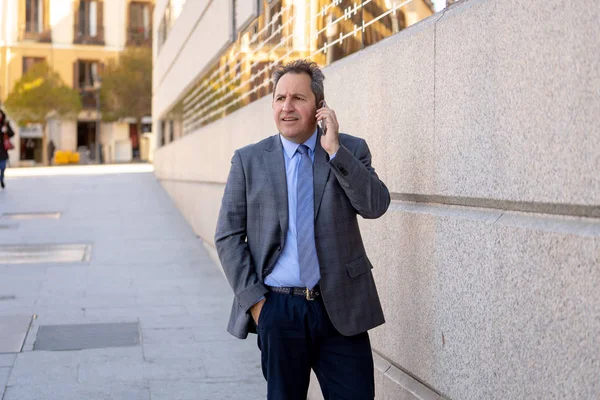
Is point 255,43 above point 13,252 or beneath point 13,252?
above

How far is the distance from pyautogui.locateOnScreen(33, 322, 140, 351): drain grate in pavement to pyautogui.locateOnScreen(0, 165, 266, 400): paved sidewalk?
0.09 metres

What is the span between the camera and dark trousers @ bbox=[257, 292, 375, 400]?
11.2 feet

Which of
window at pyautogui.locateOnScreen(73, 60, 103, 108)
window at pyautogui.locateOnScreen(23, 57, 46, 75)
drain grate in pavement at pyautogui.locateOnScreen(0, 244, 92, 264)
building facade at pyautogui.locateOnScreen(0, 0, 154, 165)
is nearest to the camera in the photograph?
drain grate in pavement at pyautogui.locateOnScreen(0, 244, 92, 264)

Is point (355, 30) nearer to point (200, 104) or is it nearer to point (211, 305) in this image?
point (211, 305)

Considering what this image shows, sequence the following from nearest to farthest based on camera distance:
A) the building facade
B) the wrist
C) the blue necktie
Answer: the wrist, the blue necktie, the building facade

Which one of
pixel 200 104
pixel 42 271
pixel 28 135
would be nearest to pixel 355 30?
pixel 42 271

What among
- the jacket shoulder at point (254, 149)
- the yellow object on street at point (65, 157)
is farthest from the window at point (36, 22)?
the jacket shoulder at point (254, 149)

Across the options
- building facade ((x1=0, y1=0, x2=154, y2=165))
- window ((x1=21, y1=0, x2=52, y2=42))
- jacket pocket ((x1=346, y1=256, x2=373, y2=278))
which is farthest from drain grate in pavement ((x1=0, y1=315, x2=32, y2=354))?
window ((x1=21, y1=0, x2=52, y2=42))

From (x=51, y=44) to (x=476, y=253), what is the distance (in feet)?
199

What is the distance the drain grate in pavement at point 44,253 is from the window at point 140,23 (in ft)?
166

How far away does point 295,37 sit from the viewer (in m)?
7.22

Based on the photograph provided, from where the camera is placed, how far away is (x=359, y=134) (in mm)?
4898

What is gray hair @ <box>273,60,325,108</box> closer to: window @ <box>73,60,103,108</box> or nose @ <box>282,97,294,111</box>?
nose @ <box>282,97,294,111</box>

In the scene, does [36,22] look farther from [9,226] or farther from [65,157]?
[9,226]
